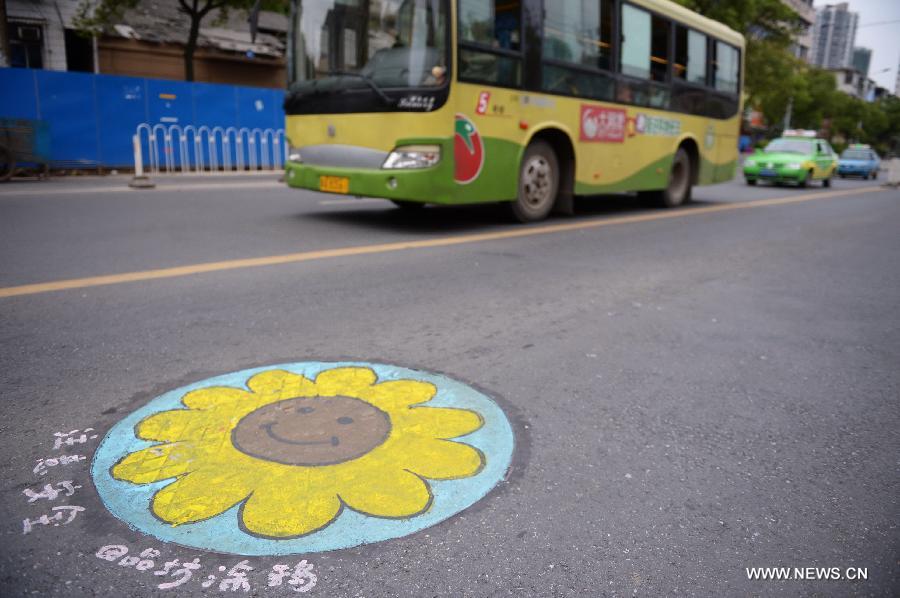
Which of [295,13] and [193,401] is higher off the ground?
[295,13]

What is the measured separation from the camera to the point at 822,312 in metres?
4.65

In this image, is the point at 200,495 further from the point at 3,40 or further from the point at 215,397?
the point at 3,40

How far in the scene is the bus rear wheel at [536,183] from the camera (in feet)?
27.7

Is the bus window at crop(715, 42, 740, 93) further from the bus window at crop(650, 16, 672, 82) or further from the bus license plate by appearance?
the bus license plate

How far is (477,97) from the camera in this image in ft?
24.3

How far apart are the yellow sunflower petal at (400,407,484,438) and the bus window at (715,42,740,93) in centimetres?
1157

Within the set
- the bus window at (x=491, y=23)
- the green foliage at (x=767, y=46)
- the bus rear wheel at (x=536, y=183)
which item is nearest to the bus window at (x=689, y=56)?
the bus rear wheel at (x=536, y=183)

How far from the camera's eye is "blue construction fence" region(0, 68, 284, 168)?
49.6ft

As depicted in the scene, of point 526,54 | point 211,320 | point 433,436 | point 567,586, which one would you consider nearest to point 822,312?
point 433,436

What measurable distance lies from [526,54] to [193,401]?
658cm

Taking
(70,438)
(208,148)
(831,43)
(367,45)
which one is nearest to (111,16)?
(208,148)

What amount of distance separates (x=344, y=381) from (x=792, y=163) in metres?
20.4

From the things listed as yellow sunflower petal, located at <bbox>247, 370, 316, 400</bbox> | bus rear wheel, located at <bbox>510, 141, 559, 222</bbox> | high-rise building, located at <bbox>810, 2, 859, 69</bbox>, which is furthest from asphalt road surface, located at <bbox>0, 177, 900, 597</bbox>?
high-rise building, located at <bbox>810, 2, 859, 69</bbox>

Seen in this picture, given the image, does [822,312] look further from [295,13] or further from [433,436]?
[295,13]
